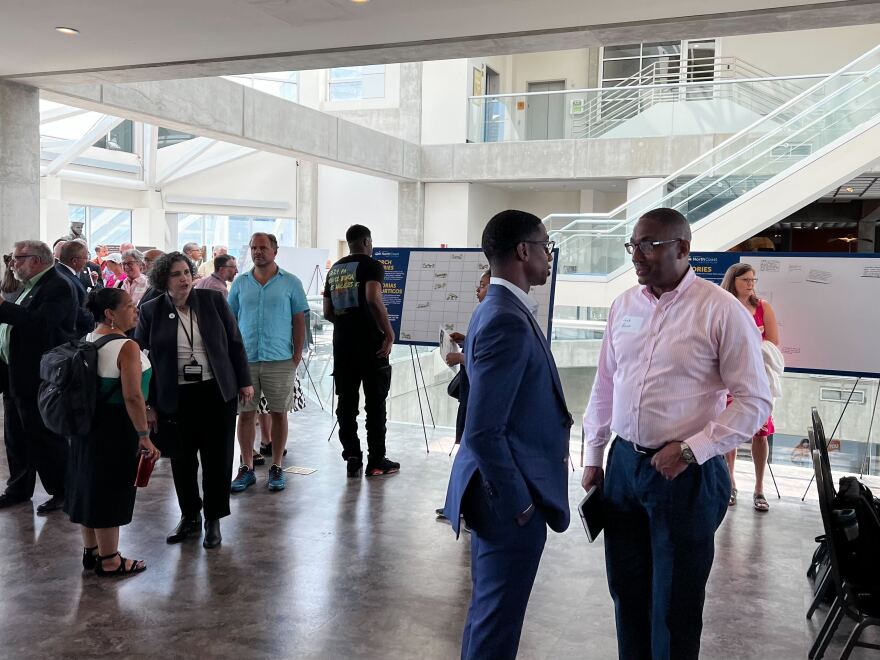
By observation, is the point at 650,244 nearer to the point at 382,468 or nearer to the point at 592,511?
the point at 592,511

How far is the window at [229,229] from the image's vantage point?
21312mm

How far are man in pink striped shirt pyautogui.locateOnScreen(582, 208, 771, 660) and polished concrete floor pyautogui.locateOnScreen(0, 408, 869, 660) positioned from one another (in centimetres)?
89

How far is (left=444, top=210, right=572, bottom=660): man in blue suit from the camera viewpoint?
83.8 inches

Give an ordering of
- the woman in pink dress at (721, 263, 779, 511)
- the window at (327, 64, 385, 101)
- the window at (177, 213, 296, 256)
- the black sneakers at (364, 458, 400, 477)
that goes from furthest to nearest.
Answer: the window at (177, 213, 296, 256) < the window at (327, 64, 385, 101) < the black sneakers at (364, 458, 400, 477) < the woman in pink dress at (721, 263, 779, 511)

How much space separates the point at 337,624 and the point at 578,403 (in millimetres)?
4541

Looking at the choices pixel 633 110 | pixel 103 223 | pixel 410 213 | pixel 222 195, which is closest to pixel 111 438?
pixel 633 110

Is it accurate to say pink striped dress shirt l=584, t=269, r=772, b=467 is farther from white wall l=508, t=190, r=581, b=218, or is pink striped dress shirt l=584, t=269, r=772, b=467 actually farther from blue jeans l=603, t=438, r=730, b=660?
white wall l=508, t=190, r=581, b=218

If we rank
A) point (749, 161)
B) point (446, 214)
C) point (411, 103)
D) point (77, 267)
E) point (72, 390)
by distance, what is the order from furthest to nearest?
point (411, 103) → point (446, 214) → point (749, 161) → point (77, 267) → point (72, 390)

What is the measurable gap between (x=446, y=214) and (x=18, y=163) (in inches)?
468

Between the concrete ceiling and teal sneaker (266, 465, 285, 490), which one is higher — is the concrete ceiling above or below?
above

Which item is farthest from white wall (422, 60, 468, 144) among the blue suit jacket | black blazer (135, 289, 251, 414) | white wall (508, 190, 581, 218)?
the blue suit jacket

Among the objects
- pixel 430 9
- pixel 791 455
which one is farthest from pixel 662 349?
pixel 791 455

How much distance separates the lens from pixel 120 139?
757 inches

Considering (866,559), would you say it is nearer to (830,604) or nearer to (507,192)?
(830,604)
